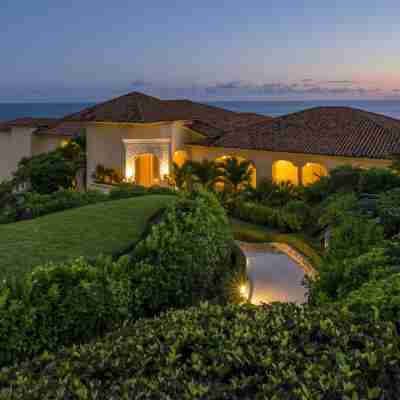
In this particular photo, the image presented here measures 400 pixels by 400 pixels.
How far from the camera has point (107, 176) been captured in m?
27.8

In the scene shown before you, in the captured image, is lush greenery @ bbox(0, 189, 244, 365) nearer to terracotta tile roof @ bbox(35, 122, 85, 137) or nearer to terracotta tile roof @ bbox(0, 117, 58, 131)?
terracotta tile roof @ bbox(35, 122, 85, 137)

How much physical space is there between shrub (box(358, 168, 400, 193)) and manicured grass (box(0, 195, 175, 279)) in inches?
282

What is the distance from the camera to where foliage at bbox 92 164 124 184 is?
27517 millimetres

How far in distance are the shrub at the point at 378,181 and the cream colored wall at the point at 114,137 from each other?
1636 cm

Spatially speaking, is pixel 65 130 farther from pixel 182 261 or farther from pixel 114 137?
pixel 182 261

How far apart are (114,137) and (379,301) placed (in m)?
25.5

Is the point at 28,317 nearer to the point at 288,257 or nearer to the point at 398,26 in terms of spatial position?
the point at 288,257

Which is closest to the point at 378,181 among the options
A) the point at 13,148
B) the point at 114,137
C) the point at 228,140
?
the point at 228,140

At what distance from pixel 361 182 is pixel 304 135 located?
41.2 ft

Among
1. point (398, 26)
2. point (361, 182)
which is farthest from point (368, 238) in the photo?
point (398, 26)

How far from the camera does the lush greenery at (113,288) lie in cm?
521

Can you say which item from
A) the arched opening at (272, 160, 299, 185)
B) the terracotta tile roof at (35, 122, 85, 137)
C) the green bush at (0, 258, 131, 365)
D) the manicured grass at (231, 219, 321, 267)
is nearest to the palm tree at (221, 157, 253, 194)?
the arched opening at (272, 160, 299, 185)

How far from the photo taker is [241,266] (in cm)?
1062

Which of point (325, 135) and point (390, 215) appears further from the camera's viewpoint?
A: point (325, 135)
